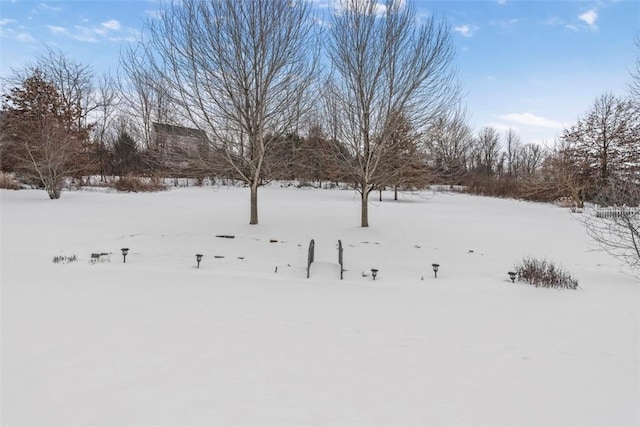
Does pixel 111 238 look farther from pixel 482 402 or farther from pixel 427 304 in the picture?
pixel 482 402

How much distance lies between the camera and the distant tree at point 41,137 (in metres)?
15.9

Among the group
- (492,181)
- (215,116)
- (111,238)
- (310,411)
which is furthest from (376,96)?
(492,181)

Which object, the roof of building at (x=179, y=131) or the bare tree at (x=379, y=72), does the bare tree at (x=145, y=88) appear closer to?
the roof of building at (x=179, y=131)

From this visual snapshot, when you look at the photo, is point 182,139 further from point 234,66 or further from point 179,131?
point 234,66

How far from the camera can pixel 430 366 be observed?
2.89 m

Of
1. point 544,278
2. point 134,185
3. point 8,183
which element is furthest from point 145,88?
point 8,183

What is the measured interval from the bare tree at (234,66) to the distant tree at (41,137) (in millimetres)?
10192

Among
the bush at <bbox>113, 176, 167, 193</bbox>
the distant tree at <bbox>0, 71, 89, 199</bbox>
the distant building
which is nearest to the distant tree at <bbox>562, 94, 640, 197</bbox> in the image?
the distant building

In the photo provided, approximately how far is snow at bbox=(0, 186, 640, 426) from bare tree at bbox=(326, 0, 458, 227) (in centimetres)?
466

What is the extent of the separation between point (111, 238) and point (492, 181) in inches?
1258

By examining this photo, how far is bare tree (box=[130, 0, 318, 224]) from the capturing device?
905 centimetres

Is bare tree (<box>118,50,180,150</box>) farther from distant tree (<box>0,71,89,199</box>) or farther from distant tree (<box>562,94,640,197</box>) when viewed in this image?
distant tree (<box>562,94,640,197</box>)

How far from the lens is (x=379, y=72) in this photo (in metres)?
9.70

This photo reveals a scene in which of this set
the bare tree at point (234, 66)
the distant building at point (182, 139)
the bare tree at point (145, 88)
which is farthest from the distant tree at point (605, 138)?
the bare tree at point (145, 88)
